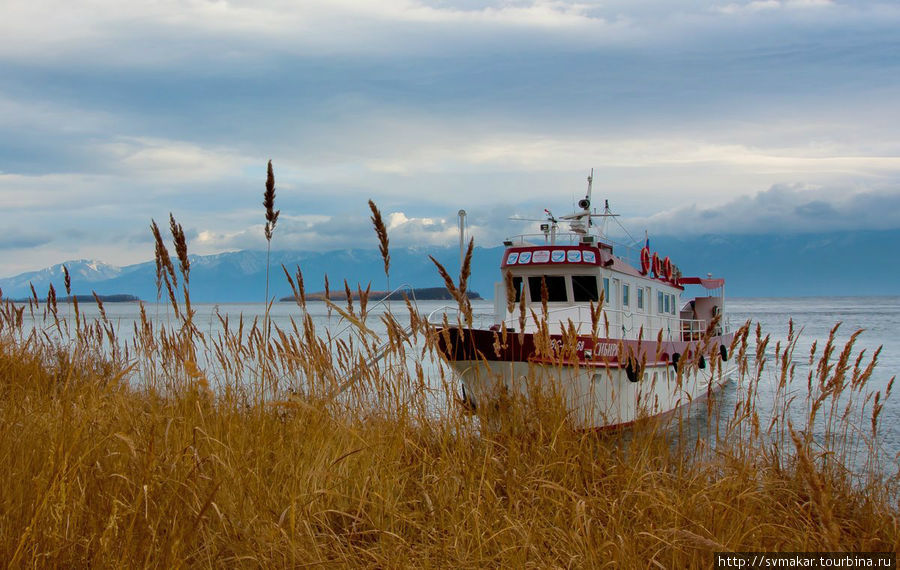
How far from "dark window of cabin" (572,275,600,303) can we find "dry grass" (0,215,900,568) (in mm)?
8356

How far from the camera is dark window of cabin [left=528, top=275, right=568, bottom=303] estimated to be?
14211mm

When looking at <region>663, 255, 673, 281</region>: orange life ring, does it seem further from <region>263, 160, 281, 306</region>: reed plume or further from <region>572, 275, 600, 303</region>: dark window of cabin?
<region>263, 160, 281, 306</region>: reed plume

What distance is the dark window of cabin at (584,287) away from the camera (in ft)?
45.9

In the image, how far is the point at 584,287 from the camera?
550 inches

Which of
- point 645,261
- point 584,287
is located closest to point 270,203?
point 584,287

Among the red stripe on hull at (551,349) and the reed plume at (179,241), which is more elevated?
the reed plume at (179,241)

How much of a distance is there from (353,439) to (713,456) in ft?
8.08

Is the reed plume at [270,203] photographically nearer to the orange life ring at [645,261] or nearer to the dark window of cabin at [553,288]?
the dark window of cabin at [553,288]

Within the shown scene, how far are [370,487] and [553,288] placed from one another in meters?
10.6

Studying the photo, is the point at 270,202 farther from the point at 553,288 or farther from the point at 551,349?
the point at 553,288

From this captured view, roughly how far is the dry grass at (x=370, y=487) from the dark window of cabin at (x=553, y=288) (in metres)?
8.58

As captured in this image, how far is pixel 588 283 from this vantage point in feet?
46.0

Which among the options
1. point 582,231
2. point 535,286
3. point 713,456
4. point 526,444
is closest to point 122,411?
point 526,444

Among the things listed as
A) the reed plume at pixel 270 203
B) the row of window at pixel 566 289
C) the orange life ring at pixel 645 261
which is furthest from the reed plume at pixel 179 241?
the orange life ring at pixel 645 261
